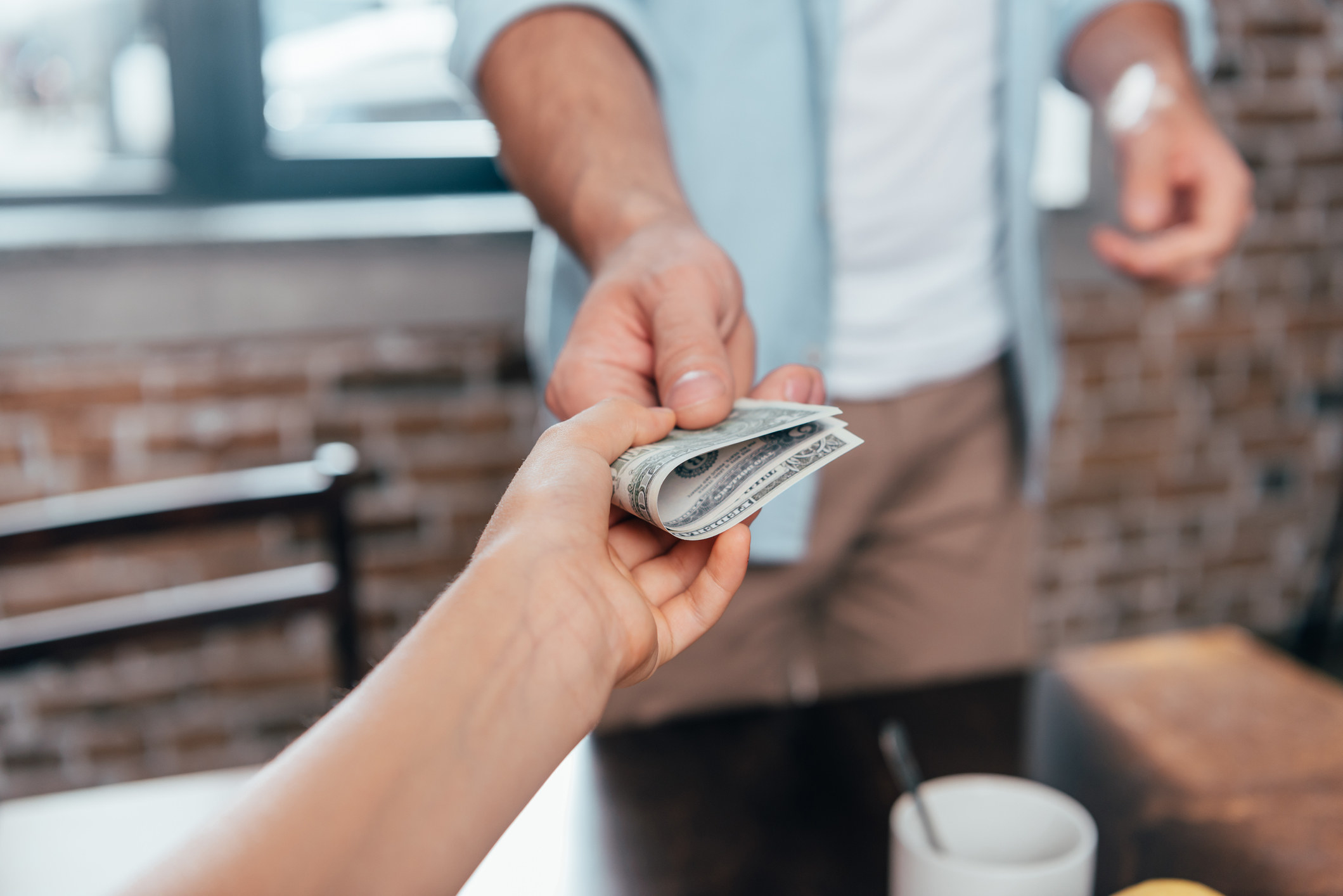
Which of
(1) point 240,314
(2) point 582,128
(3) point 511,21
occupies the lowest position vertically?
(1) point 240,314

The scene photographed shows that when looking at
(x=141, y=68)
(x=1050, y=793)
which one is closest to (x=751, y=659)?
(x=1050, y=793)

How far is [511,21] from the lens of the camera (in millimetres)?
857

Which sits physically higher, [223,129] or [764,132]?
[223,129]

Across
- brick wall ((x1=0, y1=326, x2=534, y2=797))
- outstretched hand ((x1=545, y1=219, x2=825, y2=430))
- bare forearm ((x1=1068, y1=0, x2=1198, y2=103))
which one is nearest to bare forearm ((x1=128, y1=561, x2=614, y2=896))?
outstretched hand ((x1=545, y1=219, x2=825, y2=430))

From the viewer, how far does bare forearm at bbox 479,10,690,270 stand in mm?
767

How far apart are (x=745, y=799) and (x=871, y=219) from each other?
0.54 meters

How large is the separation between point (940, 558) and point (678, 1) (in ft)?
2.03

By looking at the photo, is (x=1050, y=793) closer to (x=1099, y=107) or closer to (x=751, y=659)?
(x=751, y=659)

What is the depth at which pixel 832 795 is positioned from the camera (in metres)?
0.75

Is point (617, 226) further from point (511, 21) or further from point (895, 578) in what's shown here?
point (895, 578)

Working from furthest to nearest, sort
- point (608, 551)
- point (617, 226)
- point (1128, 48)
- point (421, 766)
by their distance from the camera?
point (1128, 48) < point (617, 226) < point (608, 551) < point (421, 766)

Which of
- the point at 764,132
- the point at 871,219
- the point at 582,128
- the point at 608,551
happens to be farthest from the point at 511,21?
the point at 608,551

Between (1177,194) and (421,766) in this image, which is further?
(1177,194)

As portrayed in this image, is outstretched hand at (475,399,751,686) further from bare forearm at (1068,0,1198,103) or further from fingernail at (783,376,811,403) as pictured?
bare forearm at (1068,0,1198,103)
